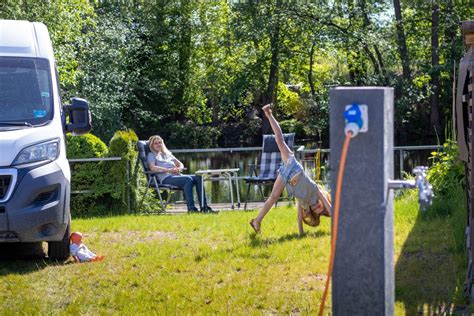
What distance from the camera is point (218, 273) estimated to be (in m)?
7.25

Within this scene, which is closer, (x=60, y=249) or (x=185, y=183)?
(x=60, y=249)

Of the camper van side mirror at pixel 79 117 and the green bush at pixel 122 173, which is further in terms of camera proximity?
the green bush at pixel 122 173

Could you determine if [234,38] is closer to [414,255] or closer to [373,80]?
[373,80]

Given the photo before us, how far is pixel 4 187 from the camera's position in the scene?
25.3 ft

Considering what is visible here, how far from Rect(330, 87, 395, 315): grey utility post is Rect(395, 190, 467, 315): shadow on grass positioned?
81.5 inches

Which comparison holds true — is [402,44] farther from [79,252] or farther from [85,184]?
[79,252]

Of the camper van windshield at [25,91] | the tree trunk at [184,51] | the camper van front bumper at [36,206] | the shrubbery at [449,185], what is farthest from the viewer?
the tree trunk at [184,51]

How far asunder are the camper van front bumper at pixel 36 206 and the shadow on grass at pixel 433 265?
3164 millimetres

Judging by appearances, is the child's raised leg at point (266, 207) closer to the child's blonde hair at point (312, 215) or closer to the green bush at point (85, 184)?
the child's blonde hair at point (312, 215)

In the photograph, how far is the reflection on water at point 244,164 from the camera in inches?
577

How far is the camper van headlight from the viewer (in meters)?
7.77

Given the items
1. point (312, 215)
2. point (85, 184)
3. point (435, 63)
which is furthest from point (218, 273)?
point (435, 63)

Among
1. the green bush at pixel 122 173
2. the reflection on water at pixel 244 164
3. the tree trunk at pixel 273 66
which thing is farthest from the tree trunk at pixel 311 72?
the green bush at pixel 122 173

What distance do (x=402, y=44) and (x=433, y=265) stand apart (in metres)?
23.7
